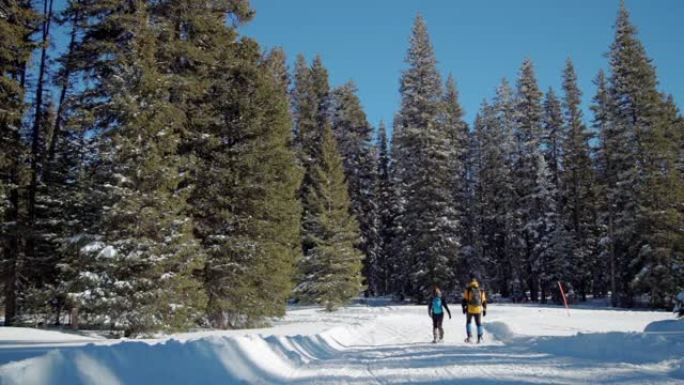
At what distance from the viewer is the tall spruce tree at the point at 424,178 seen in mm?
39594

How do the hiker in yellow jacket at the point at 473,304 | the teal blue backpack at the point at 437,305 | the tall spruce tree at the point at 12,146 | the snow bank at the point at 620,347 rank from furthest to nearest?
1. the tall spruce tree at the point at 12,146
2. the teal blue backpack at the point at 437,305
3. the hiker in yellow jacket at the point at 473,304
4. the snow bank at the point at 620,347

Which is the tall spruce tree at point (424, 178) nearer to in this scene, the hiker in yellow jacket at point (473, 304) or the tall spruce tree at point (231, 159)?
the tall spruce tree at point (231, 159)

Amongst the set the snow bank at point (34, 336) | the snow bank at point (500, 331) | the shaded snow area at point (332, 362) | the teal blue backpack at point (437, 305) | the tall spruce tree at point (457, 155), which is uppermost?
the tall spruce tree at point (457, 155)

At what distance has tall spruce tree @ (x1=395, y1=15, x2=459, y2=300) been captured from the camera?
3959cm

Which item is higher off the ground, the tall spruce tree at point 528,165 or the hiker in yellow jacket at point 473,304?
the tall spruce tree at point 528,165

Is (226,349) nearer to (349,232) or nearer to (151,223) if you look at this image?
(151,223)

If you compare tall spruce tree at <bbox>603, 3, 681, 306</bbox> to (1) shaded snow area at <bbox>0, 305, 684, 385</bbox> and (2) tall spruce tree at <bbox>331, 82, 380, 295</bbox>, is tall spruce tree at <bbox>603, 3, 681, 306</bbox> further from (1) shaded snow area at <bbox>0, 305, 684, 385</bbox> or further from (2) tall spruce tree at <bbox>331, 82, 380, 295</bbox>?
(1) shaded snow area at <bbox>0, 305, 684, 385</bbox>

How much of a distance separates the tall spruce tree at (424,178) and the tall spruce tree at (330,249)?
6.35 meters

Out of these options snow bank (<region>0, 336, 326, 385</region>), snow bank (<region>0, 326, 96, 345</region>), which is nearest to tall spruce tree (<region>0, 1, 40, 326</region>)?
snow bank (<region>0, 326, 96, 345</region>)

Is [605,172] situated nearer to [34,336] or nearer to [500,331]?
[500,331]

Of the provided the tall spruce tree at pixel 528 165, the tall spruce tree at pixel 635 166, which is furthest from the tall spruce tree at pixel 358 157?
the tall spruce tree at pixel 635 166

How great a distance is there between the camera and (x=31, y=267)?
19.1 m

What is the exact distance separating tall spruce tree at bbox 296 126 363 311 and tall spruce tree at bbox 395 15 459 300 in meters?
6.35

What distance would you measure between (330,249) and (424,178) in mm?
11140
